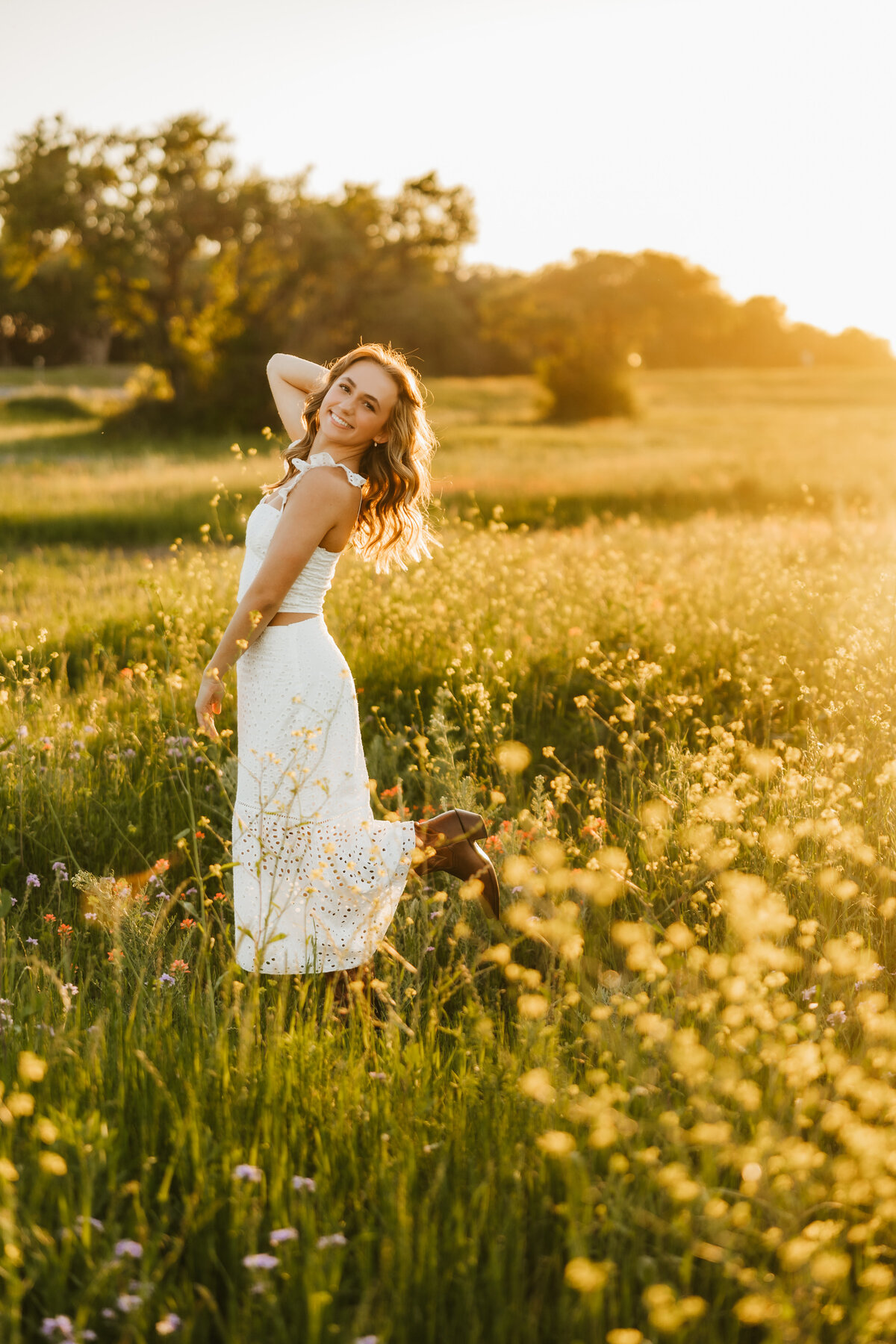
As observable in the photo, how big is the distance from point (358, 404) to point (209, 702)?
114 centimetres

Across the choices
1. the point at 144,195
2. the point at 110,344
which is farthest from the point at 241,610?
the point at 110,344

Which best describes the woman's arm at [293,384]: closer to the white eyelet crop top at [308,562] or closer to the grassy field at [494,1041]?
the white eyelet crop top at [308,562]

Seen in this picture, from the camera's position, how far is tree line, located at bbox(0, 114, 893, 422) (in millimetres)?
30500

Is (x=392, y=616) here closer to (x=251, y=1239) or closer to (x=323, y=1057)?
(x=323, y=1057)

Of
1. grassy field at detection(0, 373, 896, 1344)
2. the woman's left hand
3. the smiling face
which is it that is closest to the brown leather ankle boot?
grassy field at detection(0, 373, 896, 1344)

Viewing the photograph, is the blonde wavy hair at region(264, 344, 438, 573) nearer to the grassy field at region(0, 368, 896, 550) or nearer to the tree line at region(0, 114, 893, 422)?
the grassy field at region(0, 368, 896, 550)

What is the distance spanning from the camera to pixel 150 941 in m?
2.96

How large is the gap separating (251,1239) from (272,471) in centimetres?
1528

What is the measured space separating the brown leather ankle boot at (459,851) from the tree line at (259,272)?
1213 inches

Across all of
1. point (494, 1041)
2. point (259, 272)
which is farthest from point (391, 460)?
point (259, 272)

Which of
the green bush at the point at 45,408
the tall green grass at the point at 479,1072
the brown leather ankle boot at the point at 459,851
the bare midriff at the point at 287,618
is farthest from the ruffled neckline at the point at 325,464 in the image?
the green bush at the point at 45,408

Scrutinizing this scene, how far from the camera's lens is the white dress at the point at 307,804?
3146 mm

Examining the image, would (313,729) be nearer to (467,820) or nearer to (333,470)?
(467,820)

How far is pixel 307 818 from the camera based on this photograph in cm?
320
